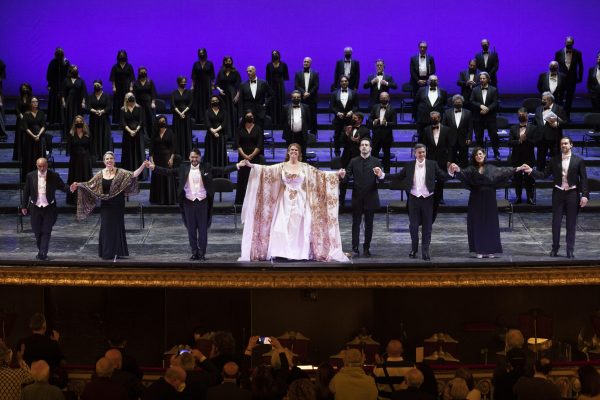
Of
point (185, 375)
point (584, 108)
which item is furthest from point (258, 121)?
point (185, 375)

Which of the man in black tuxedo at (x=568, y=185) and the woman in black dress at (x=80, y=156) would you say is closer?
the man in black tuxedo at (x=568, y=185)

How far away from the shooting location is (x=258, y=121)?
18.0 m

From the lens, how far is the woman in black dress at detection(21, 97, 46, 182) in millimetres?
17094

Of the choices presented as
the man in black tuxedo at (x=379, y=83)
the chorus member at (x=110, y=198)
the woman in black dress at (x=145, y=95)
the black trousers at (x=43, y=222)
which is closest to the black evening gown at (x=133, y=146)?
the woman in black dress at (x=145, y=95)

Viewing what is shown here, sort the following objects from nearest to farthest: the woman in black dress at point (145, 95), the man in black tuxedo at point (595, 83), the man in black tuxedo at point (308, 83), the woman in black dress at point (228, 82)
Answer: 1. the woman in black dress at point (145, 95)
2. the man in black tuxedo at point (308, 83)
3. the woman in black dress at point (228, 82)
4. the man in black tuxedo at point (595, 83)

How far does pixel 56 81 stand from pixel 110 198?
602 centimetres

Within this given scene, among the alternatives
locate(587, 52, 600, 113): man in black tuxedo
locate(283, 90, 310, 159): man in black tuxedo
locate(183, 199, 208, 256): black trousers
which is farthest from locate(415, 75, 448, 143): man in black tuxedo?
locate(183, 199, 208, 256): black trousers

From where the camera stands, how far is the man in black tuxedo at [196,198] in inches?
551

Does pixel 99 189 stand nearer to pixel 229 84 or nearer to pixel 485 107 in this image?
pixel 229 84

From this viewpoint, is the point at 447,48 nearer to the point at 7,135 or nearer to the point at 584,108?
the point at 584,108

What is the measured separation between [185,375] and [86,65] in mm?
12846

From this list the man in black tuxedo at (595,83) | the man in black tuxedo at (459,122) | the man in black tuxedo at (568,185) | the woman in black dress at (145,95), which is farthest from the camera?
the man in black tuxedo at (595,83)

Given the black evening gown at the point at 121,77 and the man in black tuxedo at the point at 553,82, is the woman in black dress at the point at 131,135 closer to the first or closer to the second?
the black evening gown at the point at 121,77

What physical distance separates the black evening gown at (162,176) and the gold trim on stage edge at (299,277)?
301 centimetres
